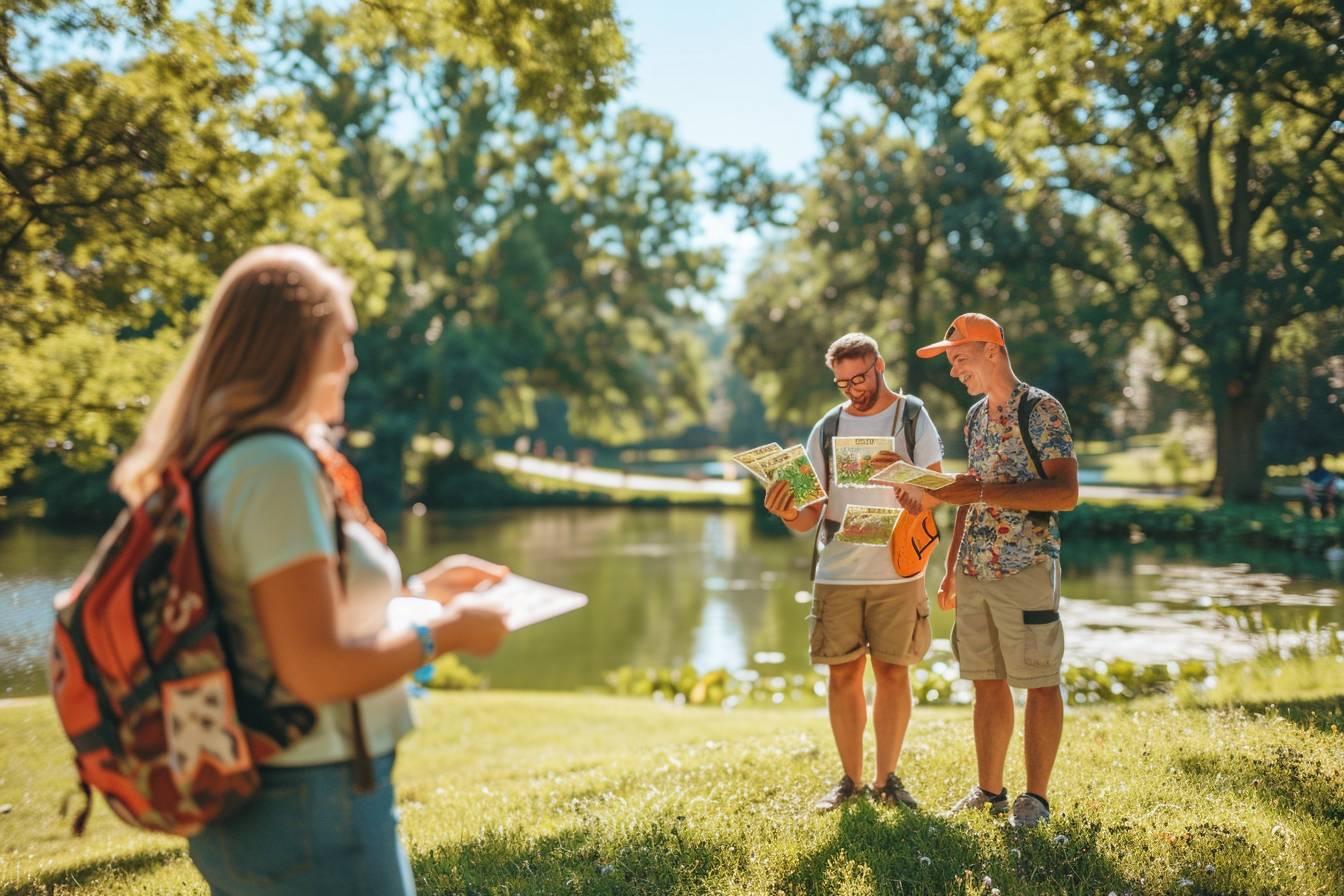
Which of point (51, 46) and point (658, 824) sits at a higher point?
point (51, 46)

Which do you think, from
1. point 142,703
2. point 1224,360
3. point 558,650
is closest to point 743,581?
point 558,650

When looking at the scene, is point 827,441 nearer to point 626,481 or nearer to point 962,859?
point 962,859

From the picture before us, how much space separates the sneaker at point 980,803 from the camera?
455cm

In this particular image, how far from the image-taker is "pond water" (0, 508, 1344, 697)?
12.4 meters

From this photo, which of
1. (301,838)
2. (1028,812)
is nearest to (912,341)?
(1028,812)

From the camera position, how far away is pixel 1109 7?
7586mm

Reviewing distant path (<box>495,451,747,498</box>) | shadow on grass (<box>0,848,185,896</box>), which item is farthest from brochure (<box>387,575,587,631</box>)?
distant path (<box>495,451,747,498</box>)

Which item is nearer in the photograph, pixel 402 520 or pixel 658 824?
pixel 658 824

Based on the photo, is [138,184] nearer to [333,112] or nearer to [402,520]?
[402,520]

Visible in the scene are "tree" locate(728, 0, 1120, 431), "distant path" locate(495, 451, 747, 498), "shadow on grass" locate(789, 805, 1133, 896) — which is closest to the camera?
"shadow on grass" locate(789, 805, 1133, 896)

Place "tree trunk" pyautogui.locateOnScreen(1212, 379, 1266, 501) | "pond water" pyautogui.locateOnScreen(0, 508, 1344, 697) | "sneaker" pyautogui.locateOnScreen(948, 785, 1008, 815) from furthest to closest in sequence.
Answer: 1. "tree trunk" pyautogui.locateOnScreen(1212, 379, 1266, 501)
2. "pond water" pyautogui.locateOnScreen(0, 508, 1344, 697)
3. "sneaker" pyautogui.locateOnScreen(948, 785, 1008, 815)

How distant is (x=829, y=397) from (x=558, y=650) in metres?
21.4

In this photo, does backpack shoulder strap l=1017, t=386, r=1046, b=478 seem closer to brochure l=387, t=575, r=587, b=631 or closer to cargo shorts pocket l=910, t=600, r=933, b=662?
cargo shorts pocket l=910, t=600, r=933, b=662

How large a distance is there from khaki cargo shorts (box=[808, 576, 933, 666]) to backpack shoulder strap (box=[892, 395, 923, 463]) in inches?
24.2
